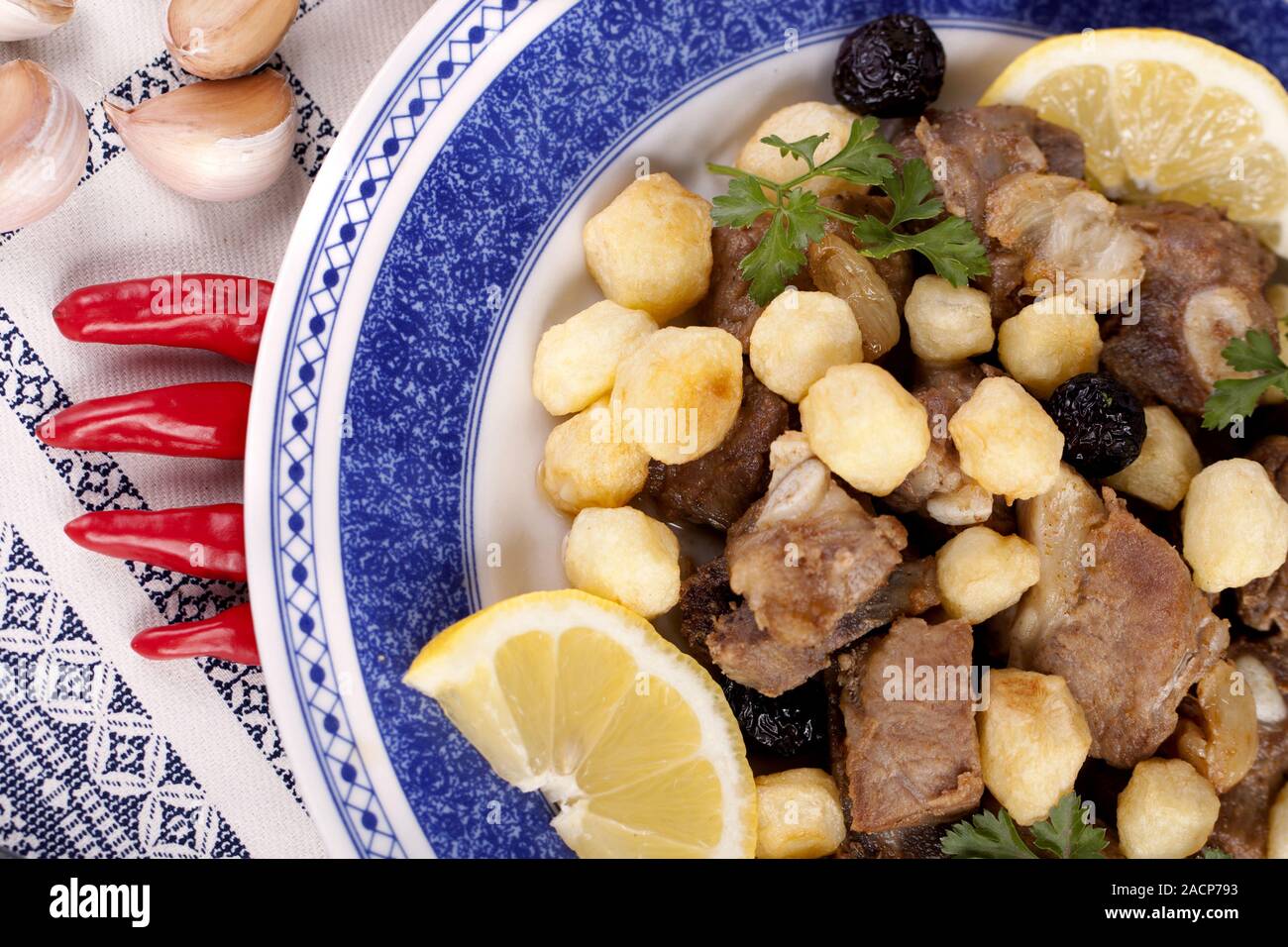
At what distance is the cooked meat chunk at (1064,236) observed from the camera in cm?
266

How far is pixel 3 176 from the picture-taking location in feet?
8.99

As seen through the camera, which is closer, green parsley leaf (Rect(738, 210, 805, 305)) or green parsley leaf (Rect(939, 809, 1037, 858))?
green parsley leaf (Rect(939, 809, 1037, 858))

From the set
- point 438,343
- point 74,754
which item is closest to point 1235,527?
point 438,343

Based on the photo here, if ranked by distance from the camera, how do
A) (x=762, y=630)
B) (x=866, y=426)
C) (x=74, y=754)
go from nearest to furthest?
1. (x=866, y=426)
2. (x=762, y=630)
3. (x=74, y=754)

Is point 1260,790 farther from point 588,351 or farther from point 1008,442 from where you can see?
point 588,351

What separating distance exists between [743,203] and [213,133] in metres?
1.35

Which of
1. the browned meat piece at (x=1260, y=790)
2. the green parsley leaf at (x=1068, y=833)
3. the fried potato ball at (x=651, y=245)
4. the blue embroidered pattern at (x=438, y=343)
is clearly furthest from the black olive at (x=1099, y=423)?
the blue embroidered pattern at (x=438, y=343)

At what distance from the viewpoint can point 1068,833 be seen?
2.45 m

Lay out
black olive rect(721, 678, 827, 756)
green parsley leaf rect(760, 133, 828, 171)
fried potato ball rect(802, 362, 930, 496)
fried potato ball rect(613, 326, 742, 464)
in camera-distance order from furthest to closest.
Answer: black olive rect(721, 678, 827, 756), green parsley leaf rect(760, 133, 828, 171), fried potato ball rect(613, 326, 742, 464), fried potato ball rect(802, 362, 930, 496)

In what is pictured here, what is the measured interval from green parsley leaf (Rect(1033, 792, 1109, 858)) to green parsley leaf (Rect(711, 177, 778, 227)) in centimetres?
147

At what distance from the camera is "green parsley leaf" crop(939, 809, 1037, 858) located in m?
2.49

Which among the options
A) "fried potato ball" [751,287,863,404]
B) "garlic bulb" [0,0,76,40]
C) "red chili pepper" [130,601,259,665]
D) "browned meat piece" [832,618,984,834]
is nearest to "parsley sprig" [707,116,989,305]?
"fried potato ball" [751,287,863,404]

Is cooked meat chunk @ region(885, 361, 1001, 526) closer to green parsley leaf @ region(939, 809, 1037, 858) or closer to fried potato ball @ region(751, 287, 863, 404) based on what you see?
fried potato ball @ region(751, 287, 863, 404)

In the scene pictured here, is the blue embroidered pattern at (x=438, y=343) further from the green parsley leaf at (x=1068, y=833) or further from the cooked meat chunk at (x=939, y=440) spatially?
the green parsley leaf at (x=1068, y=833)
